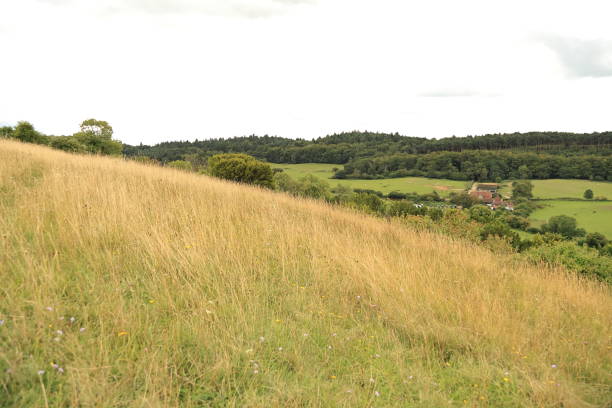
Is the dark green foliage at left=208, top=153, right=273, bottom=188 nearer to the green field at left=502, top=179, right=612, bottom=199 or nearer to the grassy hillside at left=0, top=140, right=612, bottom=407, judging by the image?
the grassy hillside at left=0, top=140, right=612, bottom=407

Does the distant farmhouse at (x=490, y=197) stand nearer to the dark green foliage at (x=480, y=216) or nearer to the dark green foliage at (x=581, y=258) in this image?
the dark green foliage at (x=480, y=216)

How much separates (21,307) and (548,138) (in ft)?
442

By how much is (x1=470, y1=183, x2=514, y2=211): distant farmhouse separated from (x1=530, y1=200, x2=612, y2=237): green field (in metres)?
5.30

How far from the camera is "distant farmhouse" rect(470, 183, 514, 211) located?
67.6 meters

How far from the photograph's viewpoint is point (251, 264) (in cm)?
445

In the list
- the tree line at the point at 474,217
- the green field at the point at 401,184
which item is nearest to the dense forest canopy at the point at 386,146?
the green field at the point at 401,184

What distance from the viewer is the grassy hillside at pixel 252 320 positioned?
229 cm

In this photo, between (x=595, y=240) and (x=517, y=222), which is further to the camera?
(x=517, y=222)

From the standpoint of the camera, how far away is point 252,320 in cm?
316

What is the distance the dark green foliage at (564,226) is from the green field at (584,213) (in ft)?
5.86

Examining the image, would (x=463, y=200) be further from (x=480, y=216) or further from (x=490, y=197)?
(x=480, y=216)

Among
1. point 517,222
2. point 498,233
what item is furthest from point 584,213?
point 498,233

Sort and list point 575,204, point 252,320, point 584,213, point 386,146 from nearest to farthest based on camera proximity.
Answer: point 252,320, point 584,213, point 575,204, point 386,146

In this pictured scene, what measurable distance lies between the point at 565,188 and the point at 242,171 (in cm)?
8237
